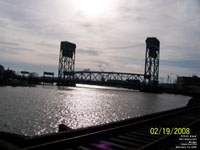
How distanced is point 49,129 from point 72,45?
171 m

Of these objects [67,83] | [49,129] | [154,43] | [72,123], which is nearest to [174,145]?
[49,129]

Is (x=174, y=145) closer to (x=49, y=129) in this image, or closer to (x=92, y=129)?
(x=92, y=129)

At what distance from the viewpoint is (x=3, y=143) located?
9.12m

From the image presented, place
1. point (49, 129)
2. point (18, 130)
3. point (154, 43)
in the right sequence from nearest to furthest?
point (18, 130)
point (49, 129)
point (154, 43)

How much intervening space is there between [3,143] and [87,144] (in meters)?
3.86

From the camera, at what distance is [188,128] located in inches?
573

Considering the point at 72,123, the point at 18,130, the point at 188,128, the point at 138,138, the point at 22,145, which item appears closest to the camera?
the point at 22,145

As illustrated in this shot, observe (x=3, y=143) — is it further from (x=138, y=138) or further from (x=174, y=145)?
(x=174, y=145)

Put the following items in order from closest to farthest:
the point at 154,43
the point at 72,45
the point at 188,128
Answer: the point at 188,128
the point at 154,43
the point at 72,45

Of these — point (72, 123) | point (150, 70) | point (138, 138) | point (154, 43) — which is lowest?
point (72, 123)

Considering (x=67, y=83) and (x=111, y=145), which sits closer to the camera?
(x=111, y=145)

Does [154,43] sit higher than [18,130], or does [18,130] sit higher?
[154,43]

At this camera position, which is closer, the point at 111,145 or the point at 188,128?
the point at 111,145

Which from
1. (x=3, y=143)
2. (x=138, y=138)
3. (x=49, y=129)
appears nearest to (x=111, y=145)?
(x=138, y=138)
